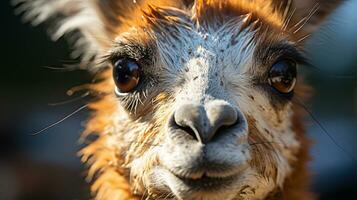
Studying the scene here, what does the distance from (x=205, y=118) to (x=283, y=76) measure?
102cm

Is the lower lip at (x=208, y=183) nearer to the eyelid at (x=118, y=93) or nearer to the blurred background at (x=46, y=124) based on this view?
the eyelid at (x=118, y=93)

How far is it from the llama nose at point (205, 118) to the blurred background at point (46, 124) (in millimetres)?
8000

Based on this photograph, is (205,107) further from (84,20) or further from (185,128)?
(84,20)

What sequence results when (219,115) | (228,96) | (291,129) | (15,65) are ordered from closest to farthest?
(219,115)
(228,96)
(291,129)
(15,65)

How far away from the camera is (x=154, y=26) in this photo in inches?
187

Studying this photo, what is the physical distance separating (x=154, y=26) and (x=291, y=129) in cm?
118

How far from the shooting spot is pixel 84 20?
225 inches

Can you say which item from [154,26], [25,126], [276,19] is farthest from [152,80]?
[25,126]

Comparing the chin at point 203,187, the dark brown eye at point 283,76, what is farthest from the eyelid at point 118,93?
the dark brown eye at point 283,76

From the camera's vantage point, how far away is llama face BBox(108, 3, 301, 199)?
12.6ft

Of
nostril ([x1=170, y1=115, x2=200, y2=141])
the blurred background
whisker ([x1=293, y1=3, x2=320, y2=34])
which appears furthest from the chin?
the blurred background

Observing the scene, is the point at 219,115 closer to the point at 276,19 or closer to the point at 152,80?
the point at 152,80

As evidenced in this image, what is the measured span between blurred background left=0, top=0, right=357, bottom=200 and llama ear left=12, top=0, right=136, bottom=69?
5.72 metres

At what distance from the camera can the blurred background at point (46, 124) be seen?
13.4m
